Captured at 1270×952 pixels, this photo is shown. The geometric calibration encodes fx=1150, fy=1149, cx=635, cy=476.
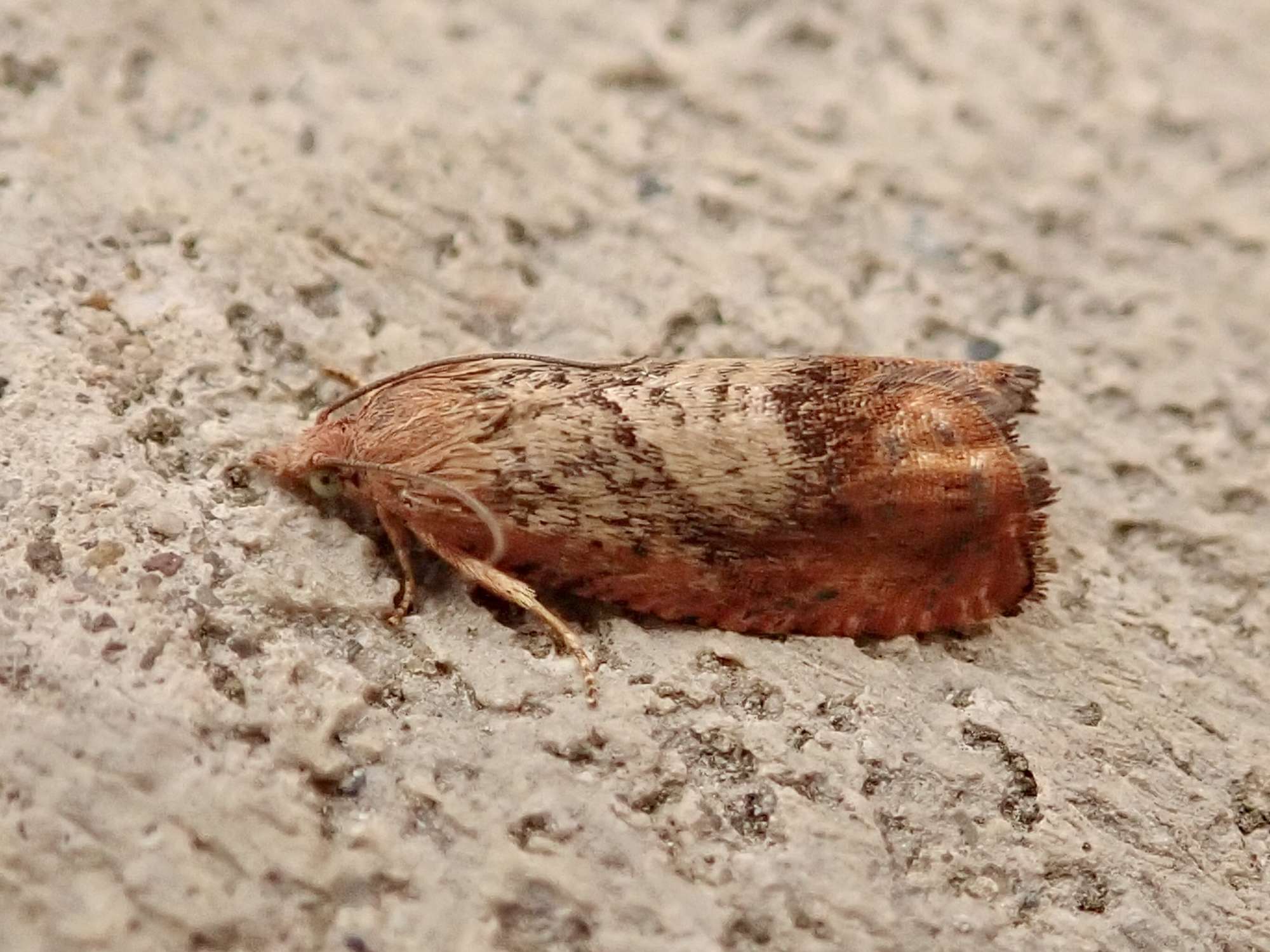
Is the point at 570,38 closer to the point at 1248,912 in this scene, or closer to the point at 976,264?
the point at 976,264

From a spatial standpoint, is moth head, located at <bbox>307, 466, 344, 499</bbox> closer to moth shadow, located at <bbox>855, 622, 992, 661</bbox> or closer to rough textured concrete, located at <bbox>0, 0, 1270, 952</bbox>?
rough textured concrete, located at <bbox>0, 0, 1270, 952</bbox>

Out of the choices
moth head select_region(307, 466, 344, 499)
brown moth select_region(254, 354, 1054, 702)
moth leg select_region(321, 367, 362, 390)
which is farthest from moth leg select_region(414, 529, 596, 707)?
moth leg select_region(321, 367, 362, 390)

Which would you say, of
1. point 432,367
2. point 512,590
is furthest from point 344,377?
point 512,590

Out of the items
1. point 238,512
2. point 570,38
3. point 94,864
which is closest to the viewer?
point 94,864

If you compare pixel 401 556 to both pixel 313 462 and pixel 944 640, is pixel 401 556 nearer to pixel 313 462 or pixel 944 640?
pixel 313 462

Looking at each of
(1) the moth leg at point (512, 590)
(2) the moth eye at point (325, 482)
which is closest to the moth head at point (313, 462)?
(2) the moth eye at point (325, 482)

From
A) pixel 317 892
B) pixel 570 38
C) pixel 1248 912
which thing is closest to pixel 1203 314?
pixel 1248 912
